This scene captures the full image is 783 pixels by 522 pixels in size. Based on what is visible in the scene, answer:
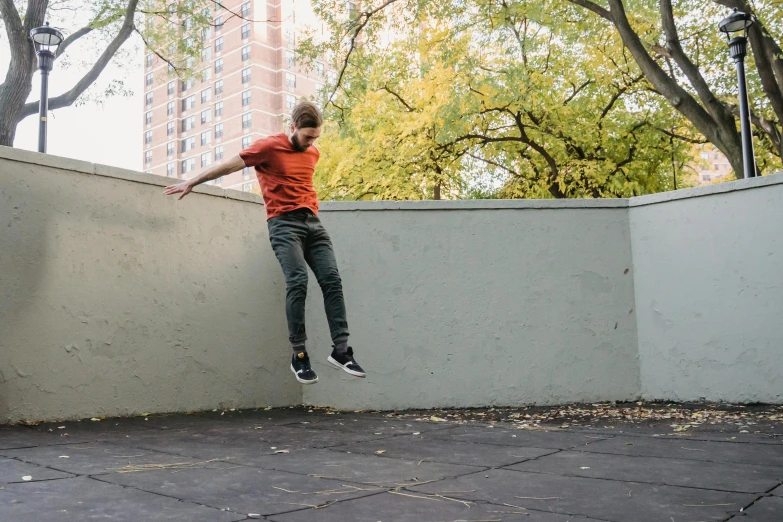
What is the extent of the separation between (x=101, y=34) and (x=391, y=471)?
55.7 feet

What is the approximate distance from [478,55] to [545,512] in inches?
561

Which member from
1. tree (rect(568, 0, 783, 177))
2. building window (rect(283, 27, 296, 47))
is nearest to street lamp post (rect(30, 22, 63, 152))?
tree (rect(568, 0, 783, 177))

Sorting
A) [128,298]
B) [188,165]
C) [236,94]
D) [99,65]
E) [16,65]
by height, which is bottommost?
[128,298]

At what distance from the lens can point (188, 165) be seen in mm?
72062

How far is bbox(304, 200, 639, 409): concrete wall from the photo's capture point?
5.78 meters

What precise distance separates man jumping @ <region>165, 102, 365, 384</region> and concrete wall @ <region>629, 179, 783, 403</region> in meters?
3.13

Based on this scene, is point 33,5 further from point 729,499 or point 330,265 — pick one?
point 729,499

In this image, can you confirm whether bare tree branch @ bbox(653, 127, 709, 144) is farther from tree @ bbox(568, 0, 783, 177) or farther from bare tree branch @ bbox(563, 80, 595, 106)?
tree @ bbox(568, 0, 783, 177)

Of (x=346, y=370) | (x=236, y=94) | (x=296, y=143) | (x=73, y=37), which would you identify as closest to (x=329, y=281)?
(x=346, y=370)

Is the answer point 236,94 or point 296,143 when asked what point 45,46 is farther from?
point 236,94

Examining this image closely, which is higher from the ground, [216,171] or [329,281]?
[216,171]

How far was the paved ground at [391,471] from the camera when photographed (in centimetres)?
204

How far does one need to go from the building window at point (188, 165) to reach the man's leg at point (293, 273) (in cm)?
7133

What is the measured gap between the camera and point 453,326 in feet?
19.1
